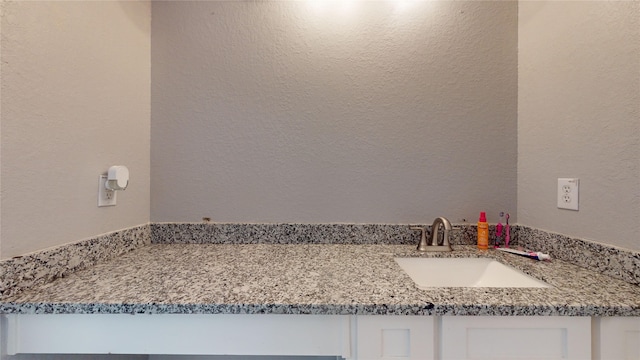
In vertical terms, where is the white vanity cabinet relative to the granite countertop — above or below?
below

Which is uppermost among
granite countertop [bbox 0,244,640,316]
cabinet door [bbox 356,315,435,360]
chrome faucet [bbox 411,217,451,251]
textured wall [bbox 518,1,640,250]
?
textured wall [bbox 518,1,640,250]

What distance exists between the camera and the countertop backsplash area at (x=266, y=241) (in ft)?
2.60

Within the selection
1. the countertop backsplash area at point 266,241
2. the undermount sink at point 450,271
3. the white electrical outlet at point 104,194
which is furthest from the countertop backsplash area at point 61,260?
the undermount sink at point 450,271

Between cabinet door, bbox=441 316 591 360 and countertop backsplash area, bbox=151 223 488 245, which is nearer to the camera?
cabinet door, bbox=441 316 591 360

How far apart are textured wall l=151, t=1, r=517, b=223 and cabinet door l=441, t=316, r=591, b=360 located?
1.98 ft

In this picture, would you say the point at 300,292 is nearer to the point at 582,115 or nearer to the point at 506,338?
the point at 506,338

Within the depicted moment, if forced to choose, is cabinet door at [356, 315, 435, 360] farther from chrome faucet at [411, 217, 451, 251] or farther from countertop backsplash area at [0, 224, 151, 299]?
countertop backsplash area at [0, 224, 151, 299]

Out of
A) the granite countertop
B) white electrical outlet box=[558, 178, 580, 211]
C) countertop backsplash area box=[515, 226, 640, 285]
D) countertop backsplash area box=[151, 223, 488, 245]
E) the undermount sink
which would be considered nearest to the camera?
the granite countertop

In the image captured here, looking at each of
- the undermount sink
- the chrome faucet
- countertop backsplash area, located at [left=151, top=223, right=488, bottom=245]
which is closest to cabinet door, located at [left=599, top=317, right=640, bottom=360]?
the undermount sink

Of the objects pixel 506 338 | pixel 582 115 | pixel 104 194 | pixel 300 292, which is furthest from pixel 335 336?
pixel 582 115

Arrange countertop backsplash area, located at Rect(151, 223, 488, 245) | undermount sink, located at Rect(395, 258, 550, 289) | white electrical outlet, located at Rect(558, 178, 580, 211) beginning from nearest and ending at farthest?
white electrical outlet, located at Rect(558, 178, 580, 211) < undermount sink, located at Rect(395, 258, 550, 289) < countertop backsplash area, located at Rect(151, 223, 488, 245)

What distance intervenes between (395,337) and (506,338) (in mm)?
265

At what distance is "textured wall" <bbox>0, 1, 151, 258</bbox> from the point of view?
0.75 m

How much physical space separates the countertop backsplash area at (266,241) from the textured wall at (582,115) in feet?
0.17
